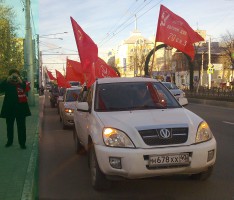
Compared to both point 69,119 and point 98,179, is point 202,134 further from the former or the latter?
point 69,119

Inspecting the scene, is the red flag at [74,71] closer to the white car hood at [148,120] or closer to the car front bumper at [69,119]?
the car front bumper at [69,119]

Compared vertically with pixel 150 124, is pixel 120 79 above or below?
above

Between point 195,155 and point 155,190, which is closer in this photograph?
point 195,155

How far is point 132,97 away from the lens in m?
6.89

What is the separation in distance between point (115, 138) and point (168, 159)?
2.50ft

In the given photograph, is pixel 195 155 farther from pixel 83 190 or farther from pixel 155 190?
pixel 83 190

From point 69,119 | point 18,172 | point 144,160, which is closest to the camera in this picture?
point 144,160

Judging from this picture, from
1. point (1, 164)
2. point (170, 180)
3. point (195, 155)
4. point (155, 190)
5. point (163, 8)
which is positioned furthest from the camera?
point (163, 8)

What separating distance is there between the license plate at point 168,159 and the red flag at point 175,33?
852cm

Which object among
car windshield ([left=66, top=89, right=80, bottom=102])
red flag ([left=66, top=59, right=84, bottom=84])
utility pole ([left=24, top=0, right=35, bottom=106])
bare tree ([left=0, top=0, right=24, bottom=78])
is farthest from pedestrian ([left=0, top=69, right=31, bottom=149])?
bare tree ([left=0, top=0, right=24, bottom=78])

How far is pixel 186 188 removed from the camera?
233 inches

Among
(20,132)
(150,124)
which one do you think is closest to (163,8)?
(20,132)

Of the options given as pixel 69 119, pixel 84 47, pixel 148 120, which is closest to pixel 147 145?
pixel 148 120

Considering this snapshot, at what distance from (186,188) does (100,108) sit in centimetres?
186
